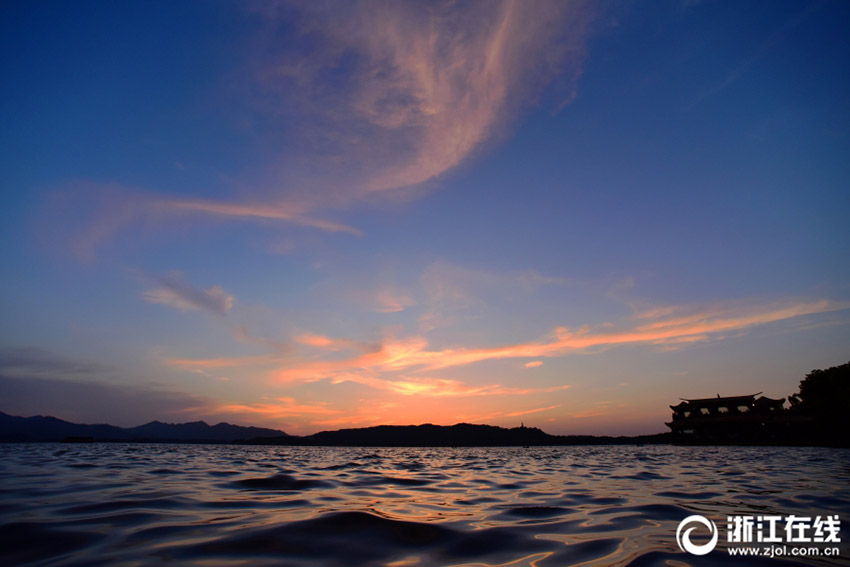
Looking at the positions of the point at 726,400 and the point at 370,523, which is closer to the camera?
the point at 370,523

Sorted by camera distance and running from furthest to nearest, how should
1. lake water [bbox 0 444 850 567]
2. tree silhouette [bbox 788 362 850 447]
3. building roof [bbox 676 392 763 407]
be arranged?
building roof [bbox 676 392 763 407], tree silhouette [bbox 788 362 850 447], lake water [bbox 0 444 850 567]

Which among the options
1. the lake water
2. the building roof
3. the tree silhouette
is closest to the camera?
the lake water

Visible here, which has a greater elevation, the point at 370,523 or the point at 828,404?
the point at 828,404

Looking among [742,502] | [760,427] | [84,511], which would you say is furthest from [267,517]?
[760,427]

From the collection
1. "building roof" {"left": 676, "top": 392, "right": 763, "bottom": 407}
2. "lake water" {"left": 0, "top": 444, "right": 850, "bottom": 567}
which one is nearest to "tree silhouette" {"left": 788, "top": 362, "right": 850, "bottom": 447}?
"building roof" {"left": 676, "top": 392, "right": 763, "bottom": 407}

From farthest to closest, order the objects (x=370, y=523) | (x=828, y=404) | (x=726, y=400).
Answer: (x=726, y=400) < (x=828, y=404) < (x=370, y=523)

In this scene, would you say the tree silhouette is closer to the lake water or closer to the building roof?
the building roof

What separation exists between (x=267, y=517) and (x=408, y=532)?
2363mm

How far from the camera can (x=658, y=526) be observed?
575 cm

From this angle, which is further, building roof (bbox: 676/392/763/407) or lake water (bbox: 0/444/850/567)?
building roof (bbox: 676/392/763/407)

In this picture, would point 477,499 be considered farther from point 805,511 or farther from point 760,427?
point 760,427

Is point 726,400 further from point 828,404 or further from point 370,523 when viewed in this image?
point 370,523

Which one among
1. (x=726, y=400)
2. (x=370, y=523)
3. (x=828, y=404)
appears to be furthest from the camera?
(x=726, y=400)

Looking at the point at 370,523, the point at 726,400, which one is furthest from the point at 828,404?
the point at 370,523
